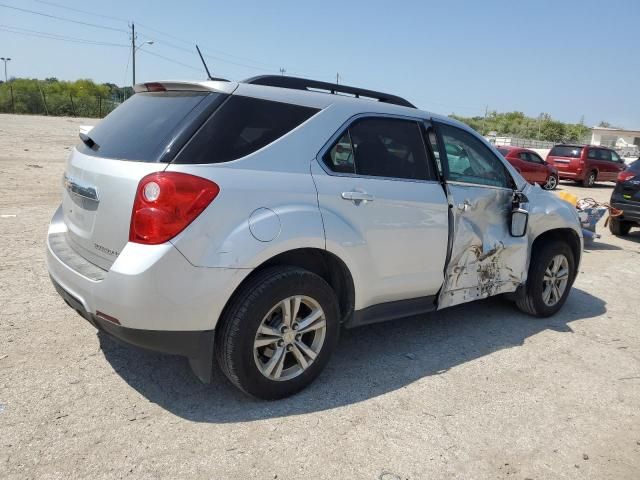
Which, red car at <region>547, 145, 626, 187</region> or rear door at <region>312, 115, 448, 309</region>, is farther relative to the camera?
red car at <region>547, 145, 626, 187</region>

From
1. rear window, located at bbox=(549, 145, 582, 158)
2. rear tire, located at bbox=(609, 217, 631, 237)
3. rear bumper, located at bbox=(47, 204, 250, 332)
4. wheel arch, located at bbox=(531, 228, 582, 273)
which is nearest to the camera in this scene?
rear bumper, located at bbox=(47, 204, 250, 332)

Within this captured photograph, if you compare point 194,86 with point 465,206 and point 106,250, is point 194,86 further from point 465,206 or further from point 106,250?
point 465,206

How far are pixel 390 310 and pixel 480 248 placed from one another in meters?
1.04

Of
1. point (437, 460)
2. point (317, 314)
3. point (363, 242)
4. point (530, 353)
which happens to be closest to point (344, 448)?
point (437, 460)

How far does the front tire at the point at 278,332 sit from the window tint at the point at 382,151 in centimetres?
78

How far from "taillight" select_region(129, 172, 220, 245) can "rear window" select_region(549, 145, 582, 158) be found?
2135 centimetres

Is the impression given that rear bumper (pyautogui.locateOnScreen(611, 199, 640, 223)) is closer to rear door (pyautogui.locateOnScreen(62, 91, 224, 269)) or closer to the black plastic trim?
the black plastic trim

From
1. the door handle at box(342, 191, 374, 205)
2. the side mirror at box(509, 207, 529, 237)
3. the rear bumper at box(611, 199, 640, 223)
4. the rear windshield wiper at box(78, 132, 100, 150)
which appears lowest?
the rear bumper at box(611, 199, 640, 223)

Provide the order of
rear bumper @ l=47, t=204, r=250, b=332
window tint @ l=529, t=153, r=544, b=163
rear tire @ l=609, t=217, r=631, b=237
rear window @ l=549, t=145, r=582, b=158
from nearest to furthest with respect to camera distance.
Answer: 1. rear bumper @ l=47, t=204, r=250, b=332
2. rear tire @ l=609, t=217, r=631, b=237
3. window tint @ l=529, t=153, r=544, b=163
4. rear window @ l=549, t=145, r=582, b=158

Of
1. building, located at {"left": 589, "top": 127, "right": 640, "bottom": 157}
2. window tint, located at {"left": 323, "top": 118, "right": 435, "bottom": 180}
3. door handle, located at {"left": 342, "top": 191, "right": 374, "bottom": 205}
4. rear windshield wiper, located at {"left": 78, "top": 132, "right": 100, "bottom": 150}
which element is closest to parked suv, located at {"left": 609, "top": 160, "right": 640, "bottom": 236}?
window tint, located at {"left": 323, "top": 118, "right": 435, "bottom": 180}

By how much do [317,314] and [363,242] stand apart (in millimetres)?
534

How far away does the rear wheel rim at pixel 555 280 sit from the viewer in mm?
4977

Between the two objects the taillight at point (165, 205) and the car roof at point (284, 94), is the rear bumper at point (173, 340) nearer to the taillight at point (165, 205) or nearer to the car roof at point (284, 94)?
the taillight at point (165, 205)

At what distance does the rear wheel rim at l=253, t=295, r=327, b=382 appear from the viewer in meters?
3.01
